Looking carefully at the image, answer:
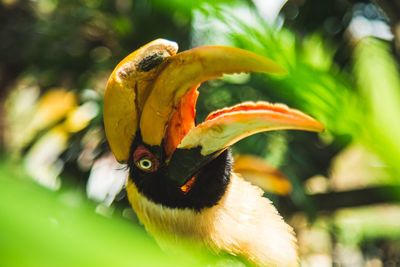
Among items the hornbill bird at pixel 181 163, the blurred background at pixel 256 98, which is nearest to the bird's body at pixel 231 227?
→ the hornbill bird at pixel 181 163

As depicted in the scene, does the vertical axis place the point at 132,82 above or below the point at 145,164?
above

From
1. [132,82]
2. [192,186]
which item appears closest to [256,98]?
[192,186]

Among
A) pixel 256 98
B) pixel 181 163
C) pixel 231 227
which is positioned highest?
pixel 181 163

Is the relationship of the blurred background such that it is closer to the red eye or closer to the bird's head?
the bird's head

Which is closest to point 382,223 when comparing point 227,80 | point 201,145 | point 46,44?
point 201,145

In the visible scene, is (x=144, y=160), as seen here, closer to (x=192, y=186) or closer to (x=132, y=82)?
(x=192, y=186)

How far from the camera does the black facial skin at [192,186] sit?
1.83 meters

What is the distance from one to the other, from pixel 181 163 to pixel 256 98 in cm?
144

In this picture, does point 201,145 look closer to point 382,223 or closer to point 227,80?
point 382,223

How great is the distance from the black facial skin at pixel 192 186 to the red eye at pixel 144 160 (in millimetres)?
15

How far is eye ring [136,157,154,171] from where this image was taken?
5.90ft

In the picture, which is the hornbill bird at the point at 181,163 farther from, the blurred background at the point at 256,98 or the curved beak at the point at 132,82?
the blurred background at the point at 256,98

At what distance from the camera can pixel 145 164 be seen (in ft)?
5.93

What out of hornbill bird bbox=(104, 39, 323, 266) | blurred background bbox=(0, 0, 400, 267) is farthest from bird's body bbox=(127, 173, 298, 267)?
blurred background bbox=(0, 0, 400, 267)
